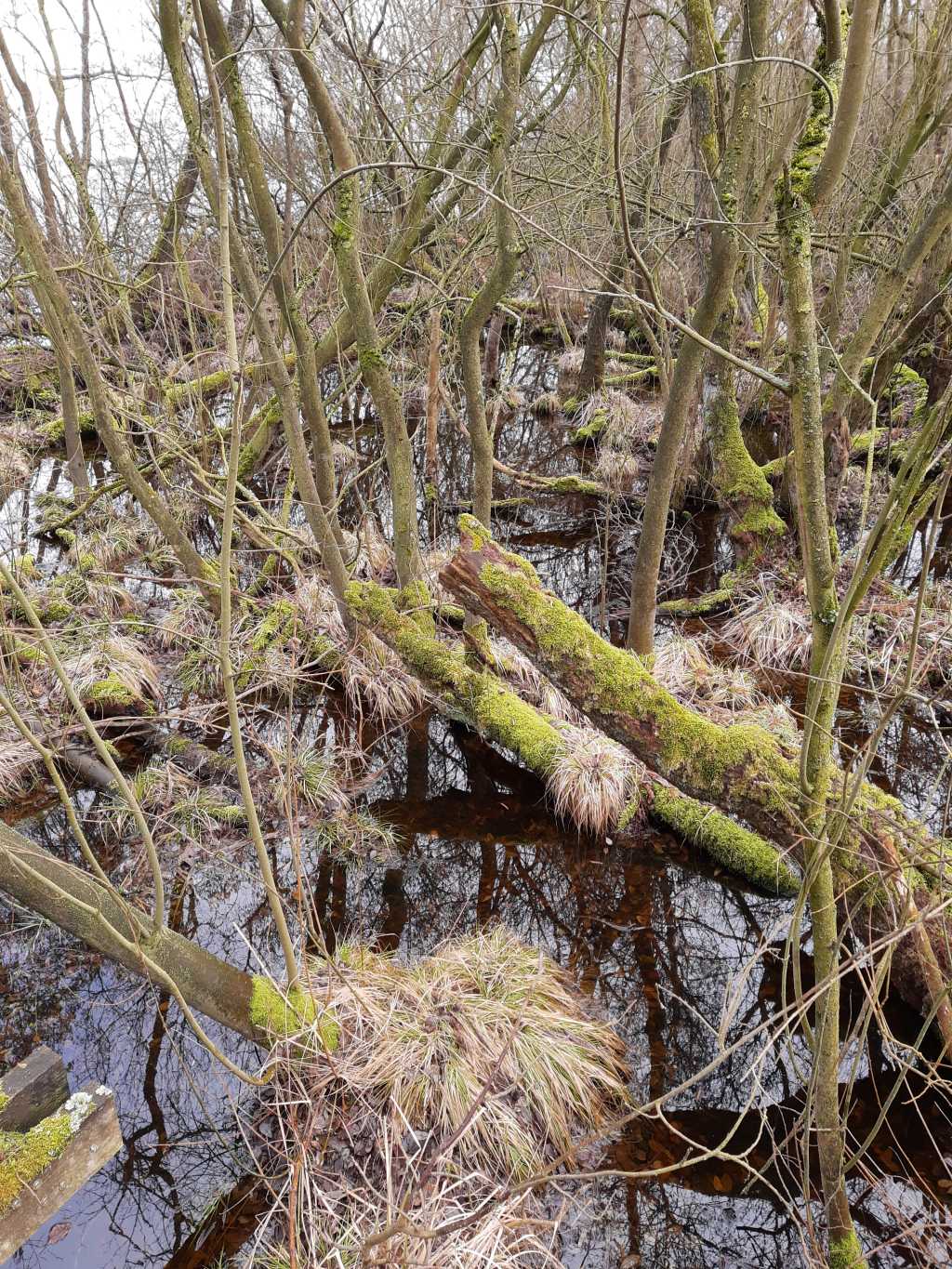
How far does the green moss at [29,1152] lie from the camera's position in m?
2.19

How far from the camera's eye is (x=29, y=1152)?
2260 millimetres

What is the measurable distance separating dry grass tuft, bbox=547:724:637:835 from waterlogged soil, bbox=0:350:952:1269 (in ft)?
0.43

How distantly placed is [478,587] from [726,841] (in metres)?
1.79

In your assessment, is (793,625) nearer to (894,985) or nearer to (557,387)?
(894,985)

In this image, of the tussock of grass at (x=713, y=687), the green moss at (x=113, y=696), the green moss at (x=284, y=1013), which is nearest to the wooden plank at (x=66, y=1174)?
the green moss at (x=284, y=1013)

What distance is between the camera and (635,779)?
14.4ft

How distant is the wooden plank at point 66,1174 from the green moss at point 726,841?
9.05 feet

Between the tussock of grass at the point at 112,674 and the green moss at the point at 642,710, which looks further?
the tussock of grass at the point at 112,674

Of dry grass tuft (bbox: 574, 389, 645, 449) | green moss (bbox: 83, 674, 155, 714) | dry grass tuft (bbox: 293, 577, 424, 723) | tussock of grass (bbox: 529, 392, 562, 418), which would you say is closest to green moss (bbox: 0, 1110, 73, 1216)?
green moss (bbox: 83, 674, 155, 714)

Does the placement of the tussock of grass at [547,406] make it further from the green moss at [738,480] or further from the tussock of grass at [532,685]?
the tussock of grass at [532,685]

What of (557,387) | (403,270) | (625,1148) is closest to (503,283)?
(403,270)

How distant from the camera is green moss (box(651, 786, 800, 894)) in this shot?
378cm

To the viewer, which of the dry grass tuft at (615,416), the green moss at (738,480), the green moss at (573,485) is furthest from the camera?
the dry grass tuft at (615,416)

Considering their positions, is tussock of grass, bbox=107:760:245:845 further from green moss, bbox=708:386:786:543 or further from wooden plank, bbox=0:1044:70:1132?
green moss, bbox=708:386:786:543
